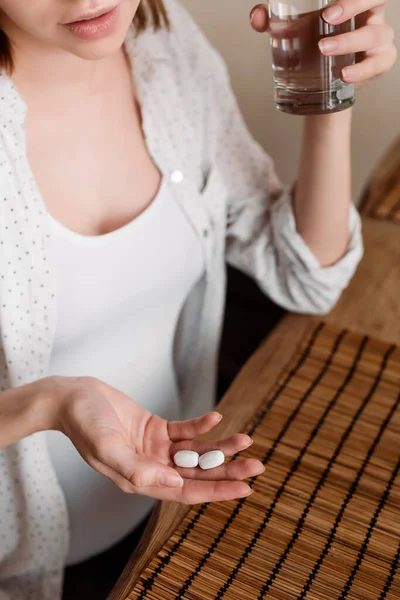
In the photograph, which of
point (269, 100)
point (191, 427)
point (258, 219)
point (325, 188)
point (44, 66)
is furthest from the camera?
point (269, 100)

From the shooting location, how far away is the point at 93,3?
65 centimetres

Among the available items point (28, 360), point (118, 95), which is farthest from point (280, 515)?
point (118, 95)

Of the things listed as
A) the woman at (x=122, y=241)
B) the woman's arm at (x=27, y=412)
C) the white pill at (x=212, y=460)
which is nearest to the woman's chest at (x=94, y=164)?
the woman at (x=122, y=241)

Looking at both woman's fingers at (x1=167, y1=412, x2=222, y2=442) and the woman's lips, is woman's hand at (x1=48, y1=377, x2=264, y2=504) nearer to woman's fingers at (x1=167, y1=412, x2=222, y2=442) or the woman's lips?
woman's fingers at (x1=167, y1=412, x2=222, y2=442)

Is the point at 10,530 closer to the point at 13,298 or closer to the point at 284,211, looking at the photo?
the point at 13,298

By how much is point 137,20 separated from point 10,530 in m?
0.73

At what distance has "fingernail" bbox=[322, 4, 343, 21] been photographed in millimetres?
655

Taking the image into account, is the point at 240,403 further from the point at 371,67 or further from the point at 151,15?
the point at 151,15

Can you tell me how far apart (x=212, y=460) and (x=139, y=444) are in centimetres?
8

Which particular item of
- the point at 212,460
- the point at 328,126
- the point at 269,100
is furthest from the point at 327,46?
the point at 269,100

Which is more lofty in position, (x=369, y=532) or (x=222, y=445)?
(x=222, y=445)

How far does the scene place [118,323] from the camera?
35.4 inches

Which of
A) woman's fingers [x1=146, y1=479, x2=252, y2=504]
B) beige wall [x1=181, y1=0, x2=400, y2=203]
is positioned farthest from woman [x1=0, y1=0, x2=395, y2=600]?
beige wall [x1=181, y1=0, x2=400, y2=203]

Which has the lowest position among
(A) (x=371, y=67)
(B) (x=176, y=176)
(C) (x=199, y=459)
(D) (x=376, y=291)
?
(D) (x=376, y=291)
